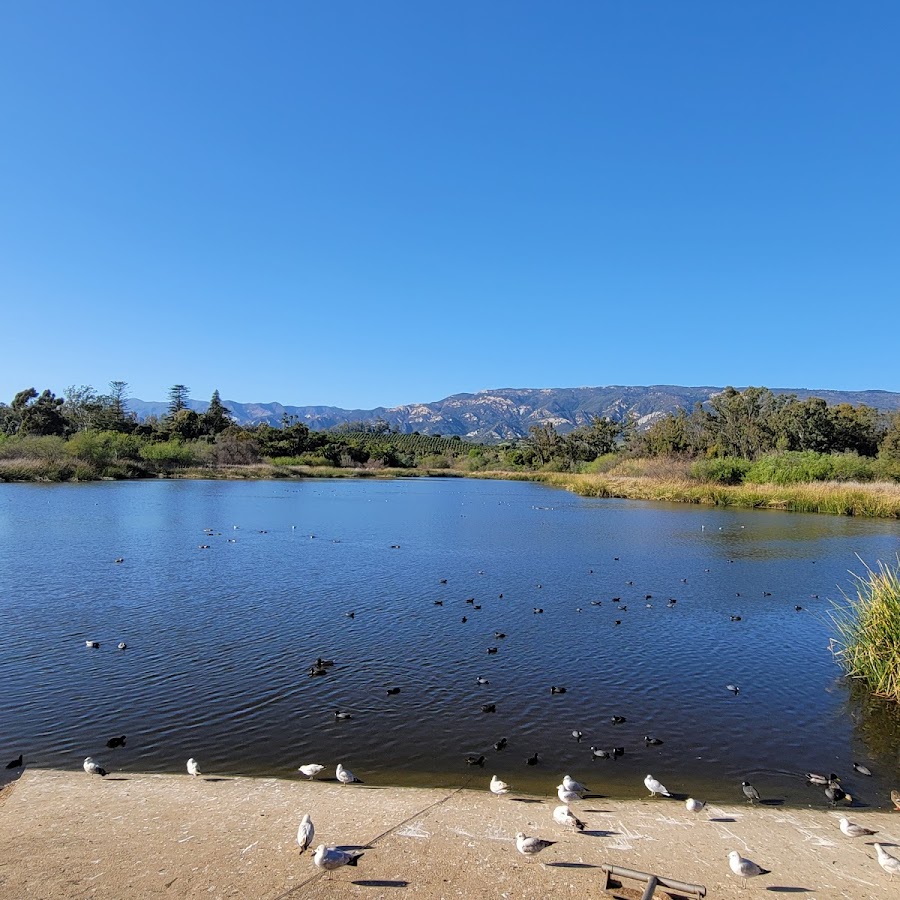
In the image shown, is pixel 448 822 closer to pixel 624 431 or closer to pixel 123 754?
pixel 123 754

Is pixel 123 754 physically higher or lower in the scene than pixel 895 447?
lower

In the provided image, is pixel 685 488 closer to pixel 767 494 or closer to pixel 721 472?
pixel 721 472

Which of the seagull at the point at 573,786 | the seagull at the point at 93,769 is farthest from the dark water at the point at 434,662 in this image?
the seagull at the point at 573,786

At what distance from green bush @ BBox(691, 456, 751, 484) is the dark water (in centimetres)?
3566

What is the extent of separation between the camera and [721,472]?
66.0m

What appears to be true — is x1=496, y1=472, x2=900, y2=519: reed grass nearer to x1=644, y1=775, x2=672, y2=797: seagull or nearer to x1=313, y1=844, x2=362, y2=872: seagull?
x1=644, y1=775, x2=672, y2=797: seagull

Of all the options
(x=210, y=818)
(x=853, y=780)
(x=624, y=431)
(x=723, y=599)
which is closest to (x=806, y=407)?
(x=624, y=431)

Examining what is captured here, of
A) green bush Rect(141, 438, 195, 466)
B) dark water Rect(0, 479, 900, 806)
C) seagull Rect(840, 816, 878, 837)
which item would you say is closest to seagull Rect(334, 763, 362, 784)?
dark water Rect(0, 479, 900, 806)

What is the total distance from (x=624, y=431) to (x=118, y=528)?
308ft

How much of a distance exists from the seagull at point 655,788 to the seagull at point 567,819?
1385 mm

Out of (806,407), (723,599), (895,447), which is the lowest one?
(723,599)

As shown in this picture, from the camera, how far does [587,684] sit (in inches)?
495

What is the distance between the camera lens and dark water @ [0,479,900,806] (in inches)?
367

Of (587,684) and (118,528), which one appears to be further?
(118,528)
